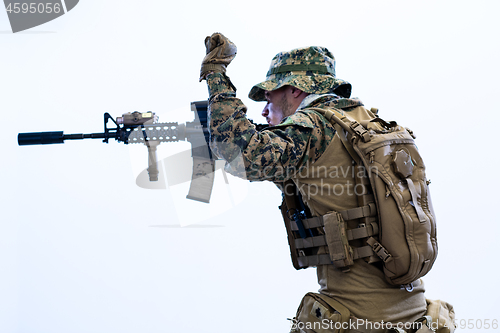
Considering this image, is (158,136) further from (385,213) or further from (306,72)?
(385,213)

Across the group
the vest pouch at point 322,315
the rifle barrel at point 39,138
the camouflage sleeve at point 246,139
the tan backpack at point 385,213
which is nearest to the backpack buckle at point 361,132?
the tan backpack at point 385,213

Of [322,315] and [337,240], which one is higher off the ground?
[337,240]

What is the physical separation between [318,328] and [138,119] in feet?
3.00

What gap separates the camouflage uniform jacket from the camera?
2.74ft

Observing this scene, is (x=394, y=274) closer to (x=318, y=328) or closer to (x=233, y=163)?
(x=318, y=328)

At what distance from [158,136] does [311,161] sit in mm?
672

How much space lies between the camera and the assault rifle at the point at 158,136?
142 cm

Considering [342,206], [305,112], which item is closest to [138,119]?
[305,112]

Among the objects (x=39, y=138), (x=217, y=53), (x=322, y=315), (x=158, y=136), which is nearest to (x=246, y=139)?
(x=217, y=53)

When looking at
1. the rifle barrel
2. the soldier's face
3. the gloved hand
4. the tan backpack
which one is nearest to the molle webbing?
the tan backpack

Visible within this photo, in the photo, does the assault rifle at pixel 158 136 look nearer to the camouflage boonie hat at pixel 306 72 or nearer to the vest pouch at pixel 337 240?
the camouflage boonie hat at pixel 306 72

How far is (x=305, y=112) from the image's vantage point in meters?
0.98

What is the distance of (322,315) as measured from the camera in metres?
0.98

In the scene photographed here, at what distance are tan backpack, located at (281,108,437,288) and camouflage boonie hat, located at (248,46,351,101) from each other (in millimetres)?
129
